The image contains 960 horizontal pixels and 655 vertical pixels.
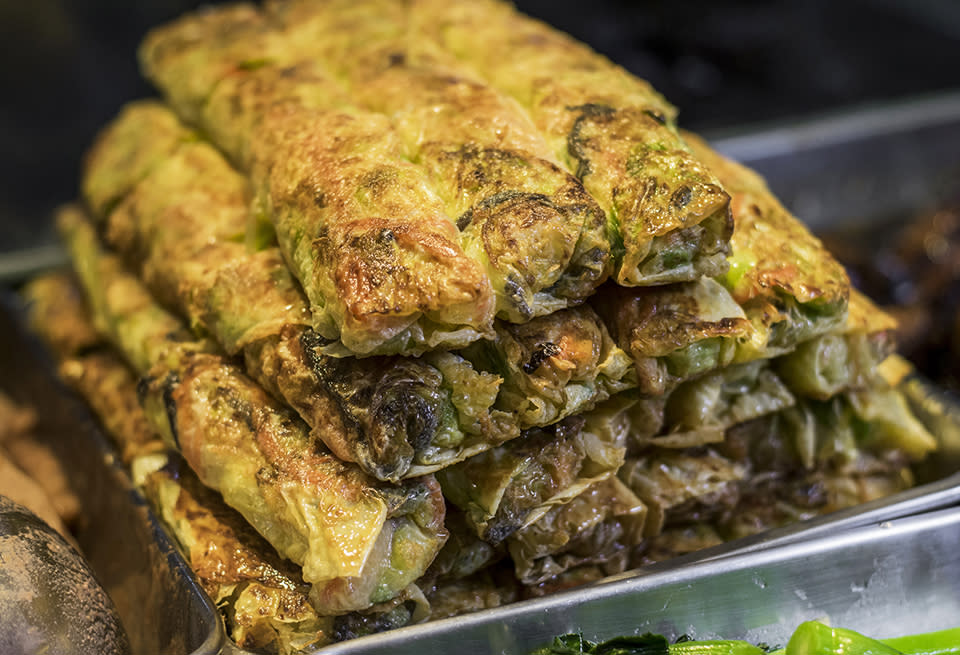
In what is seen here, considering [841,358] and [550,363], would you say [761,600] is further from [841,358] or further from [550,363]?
[550,363]

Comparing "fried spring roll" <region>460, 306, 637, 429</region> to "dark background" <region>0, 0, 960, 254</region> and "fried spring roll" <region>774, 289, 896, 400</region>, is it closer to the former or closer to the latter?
"fried spring roll" <region>774, 289, 896, 400</region>

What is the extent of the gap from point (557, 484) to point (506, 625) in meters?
0.33

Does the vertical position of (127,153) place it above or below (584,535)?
above

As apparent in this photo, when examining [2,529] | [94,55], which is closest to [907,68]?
[94,55]

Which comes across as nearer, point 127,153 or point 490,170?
point 490,170

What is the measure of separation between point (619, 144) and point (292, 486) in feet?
3.55

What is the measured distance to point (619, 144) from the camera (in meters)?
2.19

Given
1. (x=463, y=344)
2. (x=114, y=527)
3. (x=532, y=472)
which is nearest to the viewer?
(x=463, y=344)

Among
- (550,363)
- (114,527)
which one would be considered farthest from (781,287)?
(114,527)

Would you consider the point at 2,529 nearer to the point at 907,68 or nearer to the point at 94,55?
the point at 94,55

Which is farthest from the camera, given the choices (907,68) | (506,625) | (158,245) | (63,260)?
(907,68)

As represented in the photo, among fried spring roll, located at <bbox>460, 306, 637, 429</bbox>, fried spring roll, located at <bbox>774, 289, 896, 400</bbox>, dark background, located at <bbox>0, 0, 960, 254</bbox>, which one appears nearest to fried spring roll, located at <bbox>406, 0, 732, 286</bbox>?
fried spring roll, located at <bbox>460, 306, 637, 429</bbox>

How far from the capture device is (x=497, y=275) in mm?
1854

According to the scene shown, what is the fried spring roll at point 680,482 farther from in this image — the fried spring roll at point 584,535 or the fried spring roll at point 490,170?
the fried spring roll at point 490,170
